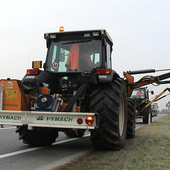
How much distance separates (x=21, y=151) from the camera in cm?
699

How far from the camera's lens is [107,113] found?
20.3 ft

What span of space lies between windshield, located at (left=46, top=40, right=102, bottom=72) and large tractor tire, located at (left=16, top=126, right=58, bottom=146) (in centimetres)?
155

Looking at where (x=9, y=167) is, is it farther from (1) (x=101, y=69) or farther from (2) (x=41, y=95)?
(1) (x=101, y=69)

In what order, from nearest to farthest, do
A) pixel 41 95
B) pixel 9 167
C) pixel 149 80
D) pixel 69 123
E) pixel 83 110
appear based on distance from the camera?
pixel 9 167 → pixel 69 123 → pixel 41 95 → pixel 83 110 → pixel 149 80

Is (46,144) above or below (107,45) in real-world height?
below

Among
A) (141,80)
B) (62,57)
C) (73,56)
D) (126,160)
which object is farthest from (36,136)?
(141,80)

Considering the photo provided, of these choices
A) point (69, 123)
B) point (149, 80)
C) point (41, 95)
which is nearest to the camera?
point (69, 123)

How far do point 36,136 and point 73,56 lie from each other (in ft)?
7.22

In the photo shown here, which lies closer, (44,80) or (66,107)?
(66,107)

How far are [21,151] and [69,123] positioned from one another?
190 centimetres

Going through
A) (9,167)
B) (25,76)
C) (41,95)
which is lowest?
(9,167)

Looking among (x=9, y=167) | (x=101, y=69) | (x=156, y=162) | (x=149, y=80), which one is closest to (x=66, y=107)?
(x=101, y=69)

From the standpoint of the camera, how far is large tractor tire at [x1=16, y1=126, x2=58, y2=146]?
7.21 meters

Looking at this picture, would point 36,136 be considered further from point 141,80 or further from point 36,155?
point 141,80
